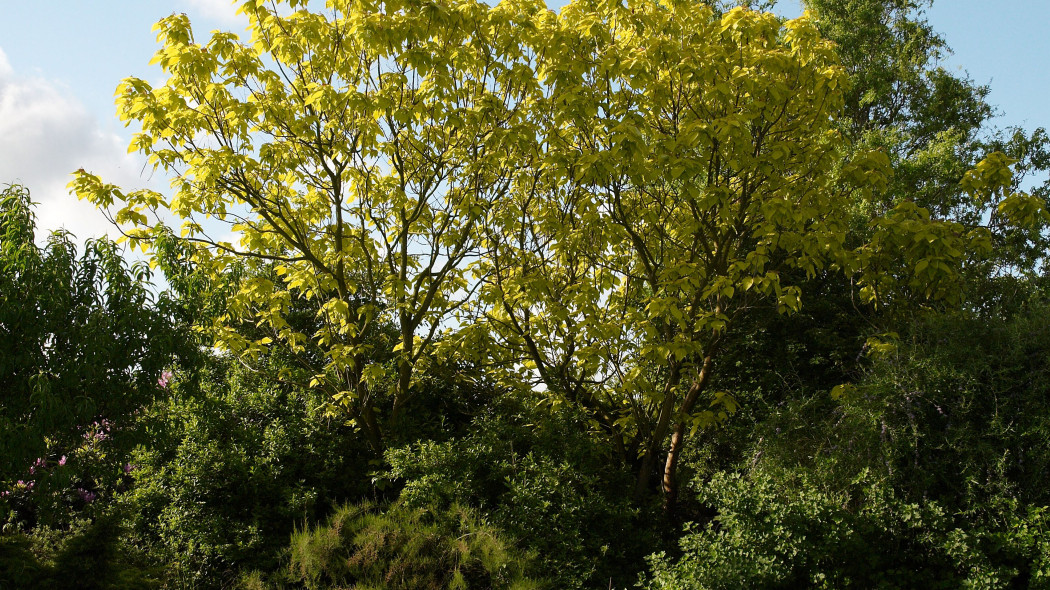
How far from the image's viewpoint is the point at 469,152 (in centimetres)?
750

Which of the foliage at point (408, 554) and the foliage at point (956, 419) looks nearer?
the foliage at point (956, 419)

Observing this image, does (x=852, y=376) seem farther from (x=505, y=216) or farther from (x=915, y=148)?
(x=915, y=148)

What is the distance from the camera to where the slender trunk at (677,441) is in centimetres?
755

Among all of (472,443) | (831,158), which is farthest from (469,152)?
(831,158)

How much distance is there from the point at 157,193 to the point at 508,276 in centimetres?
341

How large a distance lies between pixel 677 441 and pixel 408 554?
3.01m

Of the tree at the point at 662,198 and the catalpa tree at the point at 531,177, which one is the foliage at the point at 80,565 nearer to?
the catalpa tree at the point at 531,177

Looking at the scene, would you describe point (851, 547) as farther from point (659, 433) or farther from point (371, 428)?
point (371, 428)

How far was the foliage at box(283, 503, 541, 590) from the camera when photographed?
5984mm

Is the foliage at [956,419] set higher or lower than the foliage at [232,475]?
lower

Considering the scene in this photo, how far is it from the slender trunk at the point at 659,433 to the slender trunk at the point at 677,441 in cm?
13

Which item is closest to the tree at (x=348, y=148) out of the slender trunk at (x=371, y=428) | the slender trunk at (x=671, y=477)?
the slender trunk at (x=371, y=428)

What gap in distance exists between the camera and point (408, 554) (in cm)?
612

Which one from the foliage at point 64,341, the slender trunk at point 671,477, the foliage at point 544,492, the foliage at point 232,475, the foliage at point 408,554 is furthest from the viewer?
the slender trunk at point 671,477
